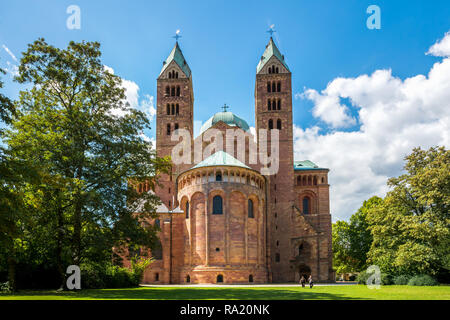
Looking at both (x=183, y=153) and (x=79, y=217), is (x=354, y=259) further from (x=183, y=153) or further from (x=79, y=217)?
(x=79, y=217)

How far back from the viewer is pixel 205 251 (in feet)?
135

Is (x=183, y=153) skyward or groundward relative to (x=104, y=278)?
skyward

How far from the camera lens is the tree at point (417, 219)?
95.3ft

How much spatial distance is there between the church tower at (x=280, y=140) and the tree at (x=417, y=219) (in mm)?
15719

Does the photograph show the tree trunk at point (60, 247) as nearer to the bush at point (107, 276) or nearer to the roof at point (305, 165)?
the bush at point (107, 276)

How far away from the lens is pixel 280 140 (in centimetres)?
5378

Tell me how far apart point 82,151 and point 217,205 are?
20830mm

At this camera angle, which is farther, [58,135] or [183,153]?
[183,153]

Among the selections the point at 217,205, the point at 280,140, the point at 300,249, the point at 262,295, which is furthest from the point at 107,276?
the point at 280,140

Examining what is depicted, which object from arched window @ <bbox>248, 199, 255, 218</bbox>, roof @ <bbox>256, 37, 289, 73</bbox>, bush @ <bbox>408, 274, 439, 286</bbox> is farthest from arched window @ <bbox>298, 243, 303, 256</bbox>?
roof @ <bbox>256, 37, 289, 73</bbox>

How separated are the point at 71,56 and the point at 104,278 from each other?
1738 cm

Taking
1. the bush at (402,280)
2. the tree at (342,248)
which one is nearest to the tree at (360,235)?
the tree at (342,248)

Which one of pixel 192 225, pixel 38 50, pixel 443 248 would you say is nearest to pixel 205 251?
pixel 192 225

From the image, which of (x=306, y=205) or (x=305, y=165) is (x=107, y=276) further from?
(x=305, y=165)
